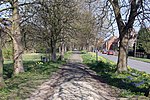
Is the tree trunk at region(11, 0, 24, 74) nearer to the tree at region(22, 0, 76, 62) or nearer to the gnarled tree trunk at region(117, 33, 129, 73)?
the gnarled tree trunk at region(117, 33, 129, 73)

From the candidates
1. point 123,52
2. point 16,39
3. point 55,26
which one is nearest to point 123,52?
point 123,52

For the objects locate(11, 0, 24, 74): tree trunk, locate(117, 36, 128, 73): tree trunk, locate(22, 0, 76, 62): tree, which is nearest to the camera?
locate(11, 0, 24, 74): tree trunk

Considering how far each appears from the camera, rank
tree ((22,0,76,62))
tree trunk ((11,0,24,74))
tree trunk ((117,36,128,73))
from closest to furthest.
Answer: tree trunk ((11,0,24,74))
tree trunk ((117,36,128,73))
tree ((22,0,76,62))

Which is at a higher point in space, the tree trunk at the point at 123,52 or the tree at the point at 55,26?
the tree at the point at 55,26

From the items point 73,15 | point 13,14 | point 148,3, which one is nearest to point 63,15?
point 73,15

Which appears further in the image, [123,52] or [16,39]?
[123,52]

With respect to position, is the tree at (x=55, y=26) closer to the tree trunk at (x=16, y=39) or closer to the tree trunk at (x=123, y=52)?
the tree trunk at (x=16, y=39)

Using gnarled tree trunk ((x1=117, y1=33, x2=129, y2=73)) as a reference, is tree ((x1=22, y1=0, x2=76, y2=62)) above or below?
above

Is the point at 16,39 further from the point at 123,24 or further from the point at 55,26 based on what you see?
the point at 55,26

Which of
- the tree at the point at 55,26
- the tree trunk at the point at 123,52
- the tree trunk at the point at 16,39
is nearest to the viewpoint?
the tree trunk at the point at 16,39

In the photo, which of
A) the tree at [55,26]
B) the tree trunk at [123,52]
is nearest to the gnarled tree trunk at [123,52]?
the tree trunk at [123,52]

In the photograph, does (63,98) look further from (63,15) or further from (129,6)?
(63,15)

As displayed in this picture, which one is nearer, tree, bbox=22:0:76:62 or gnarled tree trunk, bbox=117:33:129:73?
gnarled tree trunk, bbox=117:33:129:73

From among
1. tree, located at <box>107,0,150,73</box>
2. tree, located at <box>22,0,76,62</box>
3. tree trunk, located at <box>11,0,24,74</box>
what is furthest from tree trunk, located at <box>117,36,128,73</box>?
tree, located at <box>22,0,76,62</box>
